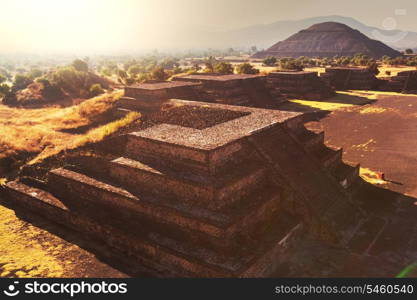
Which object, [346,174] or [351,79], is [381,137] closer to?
[346,174]

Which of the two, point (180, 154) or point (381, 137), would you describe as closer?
point (180, 154)

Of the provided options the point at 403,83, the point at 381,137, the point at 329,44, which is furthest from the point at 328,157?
the point at 329,44

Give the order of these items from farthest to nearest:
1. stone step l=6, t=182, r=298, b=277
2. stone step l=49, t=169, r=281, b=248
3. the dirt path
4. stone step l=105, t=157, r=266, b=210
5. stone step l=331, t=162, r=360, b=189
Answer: the dirt path → stone step l=331, t=162, r=360, b=189 → stone step l=105, t=157, r=266, b=210 → stone step l=49, t=169, r=281, b=248 → stone step l=6, t=182, r=298, b=277

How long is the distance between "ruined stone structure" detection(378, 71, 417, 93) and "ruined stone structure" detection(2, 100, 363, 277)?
97.5 feet

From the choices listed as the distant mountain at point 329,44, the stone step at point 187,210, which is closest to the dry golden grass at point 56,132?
the stone step at point 187,210

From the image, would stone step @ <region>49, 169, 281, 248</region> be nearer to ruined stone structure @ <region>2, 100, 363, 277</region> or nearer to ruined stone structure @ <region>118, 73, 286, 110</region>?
ruined stone structure @ <region>2, 100, 363, 277</region>

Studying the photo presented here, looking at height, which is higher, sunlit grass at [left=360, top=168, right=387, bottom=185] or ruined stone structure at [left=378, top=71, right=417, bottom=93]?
ruined stone structure at [left=378, top=71, right=417, bottom=93]

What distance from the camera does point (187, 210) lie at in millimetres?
7707

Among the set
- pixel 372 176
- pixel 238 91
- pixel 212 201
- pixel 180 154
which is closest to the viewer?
pixel 212 201

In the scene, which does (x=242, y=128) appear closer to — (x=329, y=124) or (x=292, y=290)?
(x=292, y=290)

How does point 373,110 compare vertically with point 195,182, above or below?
below

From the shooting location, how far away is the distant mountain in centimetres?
11198

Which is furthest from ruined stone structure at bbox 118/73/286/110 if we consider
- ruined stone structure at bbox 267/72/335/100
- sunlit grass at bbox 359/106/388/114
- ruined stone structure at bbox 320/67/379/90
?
ruined stone structure at bbox 320/67/379/90

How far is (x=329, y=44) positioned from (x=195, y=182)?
437 ft
